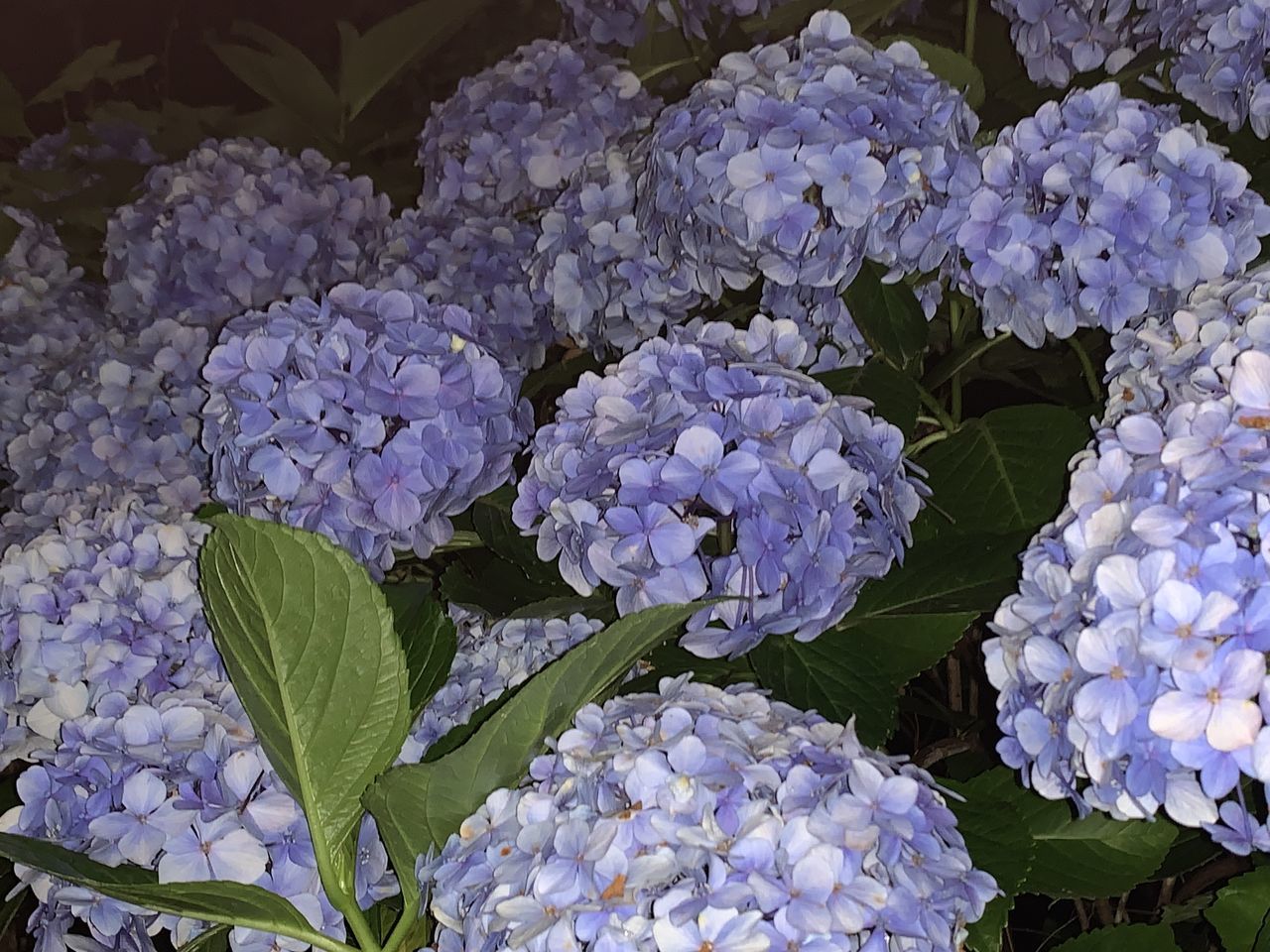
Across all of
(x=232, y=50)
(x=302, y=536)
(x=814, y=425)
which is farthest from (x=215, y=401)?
(x=232, y=50)

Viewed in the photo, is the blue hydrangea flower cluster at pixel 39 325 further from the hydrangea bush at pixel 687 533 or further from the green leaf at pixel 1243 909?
the green leaf at pixel 1243 909

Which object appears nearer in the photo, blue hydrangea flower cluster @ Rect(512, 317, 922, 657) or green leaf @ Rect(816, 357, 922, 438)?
blue hydrangea flower cluster @ Rect(512, 317, 922, 657)

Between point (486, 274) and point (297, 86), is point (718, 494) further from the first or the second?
point (297, 86)

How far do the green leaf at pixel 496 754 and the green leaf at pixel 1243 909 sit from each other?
1.15 ft

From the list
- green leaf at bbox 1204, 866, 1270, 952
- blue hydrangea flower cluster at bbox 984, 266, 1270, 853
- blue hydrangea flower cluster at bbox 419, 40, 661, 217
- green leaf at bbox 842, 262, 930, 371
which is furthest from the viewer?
blue hydrangea flower cluster at bbox 419, 40, 661, 217

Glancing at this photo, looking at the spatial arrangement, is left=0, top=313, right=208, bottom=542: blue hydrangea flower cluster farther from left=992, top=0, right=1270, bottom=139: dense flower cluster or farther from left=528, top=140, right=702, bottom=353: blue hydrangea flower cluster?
left=992, top=0, right=1270, bottom=139: dense flower cluster

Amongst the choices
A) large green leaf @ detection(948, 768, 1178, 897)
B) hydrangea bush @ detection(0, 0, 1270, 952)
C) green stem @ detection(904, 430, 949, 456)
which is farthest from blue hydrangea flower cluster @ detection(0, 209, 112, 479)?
large green leaf @ detection(948, 768, 1178, 897)

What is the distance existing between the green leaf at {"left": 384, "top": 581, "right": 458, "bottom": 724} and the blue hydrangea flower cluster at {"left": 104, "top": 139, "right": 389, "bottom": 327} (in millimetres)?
452

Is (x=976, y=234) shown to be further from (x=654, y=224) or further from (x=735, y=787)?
(x=735, y=787)

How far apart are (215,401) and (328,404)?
0.32ft

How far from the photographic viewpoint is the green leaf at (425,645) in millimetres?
591

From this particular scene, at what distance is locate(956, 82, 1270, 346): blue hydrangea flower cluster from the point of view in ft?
2.17

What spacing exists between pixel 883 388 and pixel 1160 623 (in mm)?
338

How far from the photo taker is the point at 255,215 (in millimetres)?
1018
